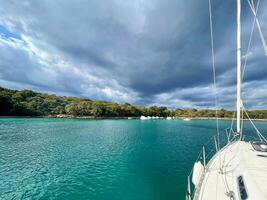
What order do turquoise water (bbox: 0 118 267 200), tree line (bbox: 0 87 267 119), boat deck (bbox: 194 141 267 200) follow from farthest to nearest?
tree line (bbox: 0 87 267 119) < turquoise water (bbox: 0 118 267 200) < boat deck (bbox: 194 141 267 200)

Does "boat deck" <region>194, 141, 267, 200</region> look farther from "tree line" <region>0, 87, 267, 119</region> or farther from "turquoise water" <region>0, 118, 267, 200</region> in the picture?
"tree line" <region>0, 87, 267, 119</region>

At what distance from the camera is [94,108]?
5295 inches

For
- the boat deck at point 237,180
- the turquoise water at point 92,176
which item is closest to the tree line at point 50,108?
the turquoise water at point 92,176

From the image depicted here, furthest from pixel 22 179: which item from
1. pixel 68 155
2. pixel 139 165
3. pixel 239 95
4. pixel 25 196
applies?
pixel 239 95

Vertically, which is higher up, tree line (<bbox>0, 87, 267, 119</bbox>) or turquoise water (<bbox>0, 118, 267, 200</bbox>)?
tree line (<bbox>0, 87, 267, 119</bbox>)

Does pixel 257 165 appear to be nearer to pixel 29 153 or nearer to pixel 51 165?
pixel 51 165

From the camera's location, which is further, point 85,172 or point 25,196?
point 85,172

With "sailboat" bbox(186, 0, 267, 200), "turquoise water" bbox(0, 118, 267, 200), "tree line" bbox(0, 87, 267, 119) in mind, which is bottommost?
"turquoise water" bbox(0, 118, 267, 200)

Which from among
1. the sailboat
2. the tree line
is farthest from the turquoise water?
the tree line

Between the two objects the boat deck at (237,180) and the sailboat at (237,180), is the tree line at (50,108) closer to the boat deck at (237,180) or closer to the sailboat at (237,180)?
the sailboat at (237,180)

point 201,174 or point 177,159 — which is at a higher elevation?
point 201,174

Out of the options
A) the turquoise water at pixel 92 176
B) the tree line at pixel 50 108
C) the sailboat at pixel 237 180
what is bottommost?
the turquoise water at pixel 92 176

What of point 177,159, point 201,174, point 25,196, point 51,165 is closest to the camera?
point 201,174

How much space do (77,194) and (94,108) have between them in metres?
127
